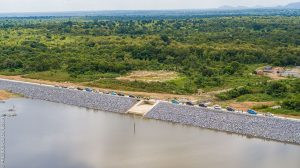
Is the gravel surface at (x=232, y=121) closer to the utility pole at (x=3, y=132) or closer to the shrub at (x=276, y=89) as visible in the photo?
the shrub at (x=276, y=89)

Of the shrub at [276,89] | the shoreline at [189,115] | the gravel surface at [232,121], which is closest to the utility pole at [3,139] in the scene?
the shoreline at [189,115]

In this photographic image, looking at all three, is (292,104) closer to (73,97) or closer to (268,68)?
(73,97)

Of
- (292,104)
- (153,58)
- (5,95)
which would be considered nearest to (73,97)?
(5,95)

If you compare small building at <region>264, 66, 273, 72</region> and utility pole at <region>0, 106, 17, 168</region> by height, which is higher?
small building at <region>264, 66, 273, 72</region>

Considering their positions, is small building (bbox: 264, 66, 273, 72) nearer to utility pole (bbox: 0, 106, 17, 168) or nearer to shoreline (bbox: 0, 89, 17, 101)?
shoreline (bbox: 0, 89, 17, 101)

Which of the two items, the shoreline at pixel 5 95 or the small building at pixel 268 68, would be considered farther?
the small building at pixel 268 68

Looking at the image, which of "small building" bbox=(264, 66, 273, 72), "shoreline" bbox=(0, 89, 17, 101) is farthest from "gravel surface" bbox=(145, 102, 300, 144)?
"small building" bbox=(264, 66, 273, 72)
